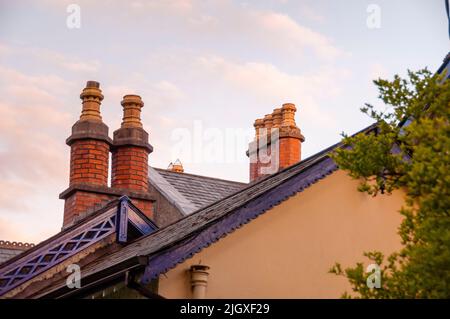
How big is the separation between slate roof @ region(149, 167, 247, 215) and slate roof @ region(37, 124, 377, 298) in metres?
5.72

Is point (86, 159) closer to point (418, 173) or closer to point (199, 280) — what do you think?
point (199, 280)

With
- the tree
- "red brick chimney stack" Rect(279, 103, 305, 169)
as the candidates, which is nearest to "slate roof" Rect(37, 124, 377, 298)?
the tree

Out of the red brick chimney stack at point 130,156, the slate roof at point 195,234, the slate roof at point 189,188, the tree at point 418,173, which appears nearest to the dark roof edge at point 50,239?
the slate roof at point 195,234

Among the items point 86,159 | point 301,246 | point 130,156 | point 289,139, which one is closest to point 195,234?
point 301,246

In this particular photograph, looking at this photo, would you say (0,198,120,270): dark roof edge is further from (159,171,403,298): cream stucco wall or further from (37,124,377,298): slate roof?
(159,171,403,298): cream stucco wall

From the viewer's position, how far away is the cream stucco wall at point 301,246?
37.2 ft

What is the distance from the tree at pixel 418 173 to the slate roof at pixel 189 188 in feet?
33.6

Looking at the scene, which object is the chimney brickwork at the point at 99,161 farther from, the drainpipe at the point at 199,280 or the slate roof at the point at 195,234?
the drainpipe at the point at 199,280

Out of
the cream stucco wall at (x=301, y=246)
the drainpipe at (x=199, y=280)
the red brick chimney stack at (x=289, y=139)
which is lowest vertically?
the drainpipe at (x=199, y=280)

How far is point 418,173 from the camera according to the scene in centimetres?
781

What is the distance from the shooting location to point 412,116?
8.71 m

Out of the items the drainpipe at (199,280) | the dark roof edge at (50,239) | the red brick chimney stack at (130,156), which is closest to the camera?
the drainpipe at (199,280)
